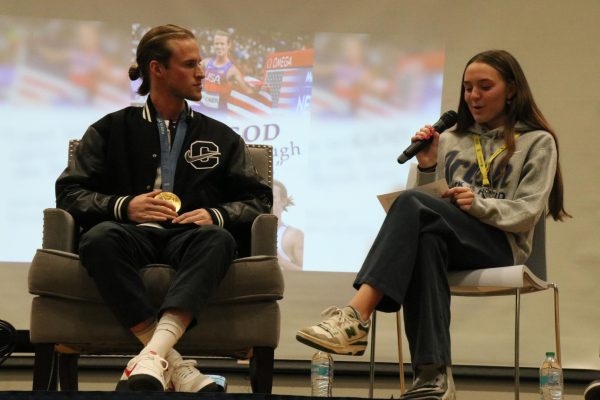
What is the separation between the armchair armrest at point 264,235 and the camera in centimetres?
294

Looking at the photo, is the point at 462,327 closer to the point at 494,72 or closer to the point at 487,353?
the point at 487,353

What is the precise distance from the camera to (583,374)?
13.2 feet

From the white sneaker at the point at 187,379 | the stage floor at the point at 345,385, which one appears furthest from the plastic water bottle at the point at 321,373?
the white sneaker at the point at 187,379

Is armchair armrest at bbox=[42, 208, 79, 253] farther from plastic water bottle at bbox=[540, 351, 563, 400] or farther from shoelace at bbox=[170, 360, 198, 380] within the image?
plastic water bottle at bbox=[540, 351, 563, 400]

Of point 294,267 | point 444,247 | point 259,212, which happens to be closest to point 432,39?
point 294,267

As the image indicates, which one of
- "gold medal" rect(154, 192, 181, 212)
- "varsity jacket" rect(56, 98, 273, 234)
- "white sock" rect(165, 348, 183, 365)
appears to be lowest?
"white sock" rect(165, 348, 183, 365)

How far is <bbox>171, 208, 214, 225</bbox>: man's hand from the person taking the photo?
9.73 feet

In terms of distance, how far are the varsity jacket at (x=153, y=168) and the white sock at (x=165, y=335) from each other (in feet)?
1.82

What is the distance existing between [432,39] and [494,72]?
125cm

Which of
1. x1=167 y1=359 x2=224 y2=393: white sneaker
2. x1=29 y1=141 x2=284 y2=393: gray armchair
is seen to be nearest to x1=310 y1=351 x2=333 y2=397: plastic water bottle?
x1=29 y1=141 x2=284 y2=393: gray armchair

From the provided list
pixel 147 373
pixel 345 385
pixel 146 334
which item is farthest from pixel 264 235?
pixel 345 385

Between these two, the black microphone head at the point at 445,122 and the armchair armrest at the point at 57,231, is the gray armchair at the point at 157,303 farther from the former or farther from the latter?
the black microphone head at the point at 445,122

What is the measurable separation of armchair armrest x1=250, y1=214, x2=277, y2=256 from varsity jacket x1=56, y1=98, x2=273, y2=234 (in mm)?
129

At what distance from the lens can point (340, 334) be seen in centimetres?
243
